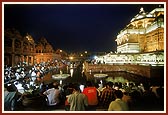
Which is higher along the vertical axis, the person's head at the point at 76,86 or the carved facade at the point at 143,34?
the carved facade at the point at 143,34

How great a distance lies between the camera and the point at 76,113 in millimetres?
3629

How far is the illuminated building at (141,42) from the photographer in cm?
390

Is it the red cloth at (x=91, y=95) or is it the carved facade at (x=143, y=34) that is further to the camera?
the carved facade at (x=143, y=34)

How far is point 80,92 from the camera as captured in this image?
3.59m

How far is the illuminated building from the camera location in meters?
3.90

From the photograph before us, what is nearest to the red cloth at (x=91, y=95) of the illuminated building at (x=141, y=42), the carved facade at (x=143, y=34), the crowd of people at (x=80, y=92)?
the crowd of people at (x=80, y=92)

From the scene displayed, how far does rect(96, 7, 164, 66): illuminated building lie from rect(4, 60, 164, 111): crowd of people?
0.47 metres

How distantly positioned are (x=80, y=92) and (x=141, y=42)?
147 centimetres

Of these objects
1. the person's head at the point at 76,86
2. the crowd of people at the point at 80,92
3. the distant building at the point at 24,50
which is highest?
the distant building at the point at 24,50

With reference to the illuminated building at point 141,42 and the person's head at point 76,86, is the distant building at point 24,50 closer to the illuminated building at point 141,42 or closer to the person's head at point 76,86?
the person's head at point 76,86

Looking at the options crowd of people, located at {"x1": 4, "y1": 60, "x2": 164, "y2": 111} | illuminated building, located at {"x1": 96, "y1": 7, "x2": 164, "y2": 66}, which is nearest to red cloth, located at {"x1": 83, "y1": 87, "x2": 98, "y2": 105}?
crowd of people, located at {"x1": 4, "y1": 60, "x2": 164, "y2": 111}

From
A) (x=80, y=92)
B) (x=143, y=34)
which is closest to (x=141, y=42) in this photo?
(x=143, y=34)

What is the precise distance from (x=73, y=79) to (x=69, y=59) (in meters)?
0.36

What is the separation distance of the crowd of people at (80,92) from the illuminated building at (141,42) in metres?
0.47
